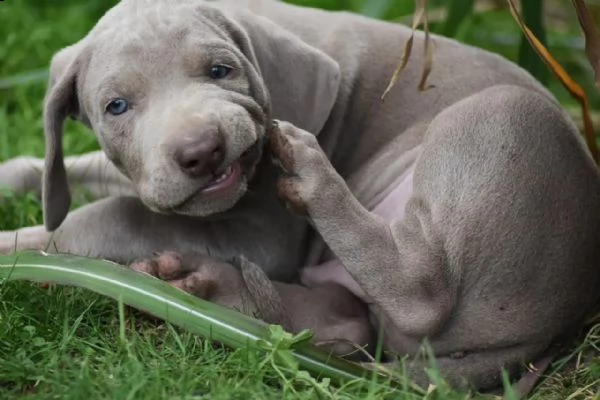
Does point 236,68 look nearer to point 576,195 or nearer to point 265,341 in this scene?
point 265,341

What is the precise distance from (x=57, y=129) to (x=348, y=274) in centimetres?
126

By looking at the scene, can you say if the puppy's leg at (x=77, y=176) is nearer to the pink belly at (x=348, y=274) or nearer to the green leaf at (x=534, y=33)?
the pink belly at (x=348, y=274)

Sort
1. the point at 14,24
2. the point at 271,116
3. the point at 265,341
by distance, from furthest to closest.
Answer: the point at 14,24
the point at 271,116
the point at 265,341

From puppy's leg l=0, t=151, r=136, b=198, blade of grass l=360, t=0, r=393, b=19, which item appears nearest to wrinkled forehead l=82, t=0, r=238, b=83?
puppy's leg l=0, t=151, r=136, b=198

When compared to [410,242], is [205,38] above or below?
above

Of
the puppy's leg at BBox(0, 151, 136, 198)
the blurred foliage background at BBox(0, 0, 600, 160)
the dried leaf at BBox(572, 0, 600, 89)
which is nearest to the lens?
the dried leaf at BBox(572, 0, 600, 89)

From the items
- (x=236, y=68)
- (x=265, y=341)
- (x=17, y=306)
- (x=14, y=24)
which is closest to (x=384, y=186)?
(x=236, y=68)

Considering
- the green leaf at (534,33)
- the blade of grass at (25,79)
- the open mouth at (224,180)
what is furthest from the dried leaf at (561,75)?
the blade of grass at (25,79)

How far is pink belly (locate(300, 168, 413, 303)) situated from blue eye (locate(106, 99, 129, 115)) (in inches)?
42.7

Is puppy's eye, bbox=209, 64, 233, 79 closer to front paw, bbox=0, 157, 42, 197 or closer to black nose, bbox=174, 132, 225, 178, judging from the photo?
black nose, bbox=174, 132, 225, 178

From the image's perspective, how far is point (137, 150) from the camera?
4312 millimetres

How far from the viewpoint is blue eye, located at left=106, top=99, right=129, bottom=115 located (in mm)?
4363

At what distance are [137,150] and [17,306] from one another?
0.71m

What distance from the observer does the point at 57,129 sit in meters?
4.65
